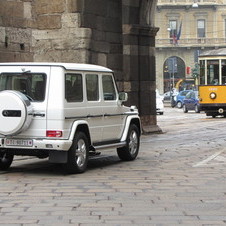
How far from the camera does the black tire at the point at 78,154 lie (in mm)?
10922

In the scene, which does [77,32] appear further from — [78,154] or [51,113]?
[51,113]

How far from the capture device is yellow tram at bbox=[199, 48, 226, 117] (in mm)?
34500

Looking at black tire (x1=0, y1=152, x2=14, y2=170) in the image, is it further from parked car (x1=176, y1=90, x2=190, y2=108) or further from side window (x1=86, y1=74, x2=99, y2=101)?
parked car (x1=176, y1=90, x2=190, y2=108)

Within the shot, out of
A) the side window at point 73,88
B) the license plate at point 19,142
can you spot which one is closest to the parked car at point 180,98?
the side window at point 73,88

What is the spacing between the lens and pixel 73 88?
11297 millimetres

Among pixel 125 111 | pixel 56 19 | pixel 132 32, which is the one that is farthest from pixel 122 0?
pixel 125 111

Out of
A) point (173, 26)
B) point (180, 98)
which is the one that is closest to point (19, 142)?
point (180, 98)

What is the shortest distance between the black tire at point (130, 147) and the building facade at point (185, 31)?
7649 cm

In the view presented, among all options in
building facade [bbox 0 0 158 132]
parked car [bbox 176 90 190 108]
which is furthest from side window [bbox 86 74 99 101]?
parked car [bbox 176 90 190 108]

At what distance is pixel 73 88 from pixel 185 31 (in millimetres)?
81723

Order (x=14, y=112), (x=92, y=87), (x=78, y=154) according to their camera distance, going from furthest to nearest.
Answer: (x=92, y=87) → (x=78, y=154) → (x=14, y=112)

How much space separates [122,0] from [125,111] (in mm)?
7729

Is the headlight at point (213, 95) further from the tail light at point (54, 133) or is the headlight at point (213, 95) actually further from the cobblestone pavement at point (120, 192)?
the tail light at point (54, 133)

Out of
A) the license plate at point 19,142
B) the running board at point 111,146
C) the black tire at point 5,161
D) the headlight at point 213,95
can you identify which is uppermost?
the headlight at point 213,95
